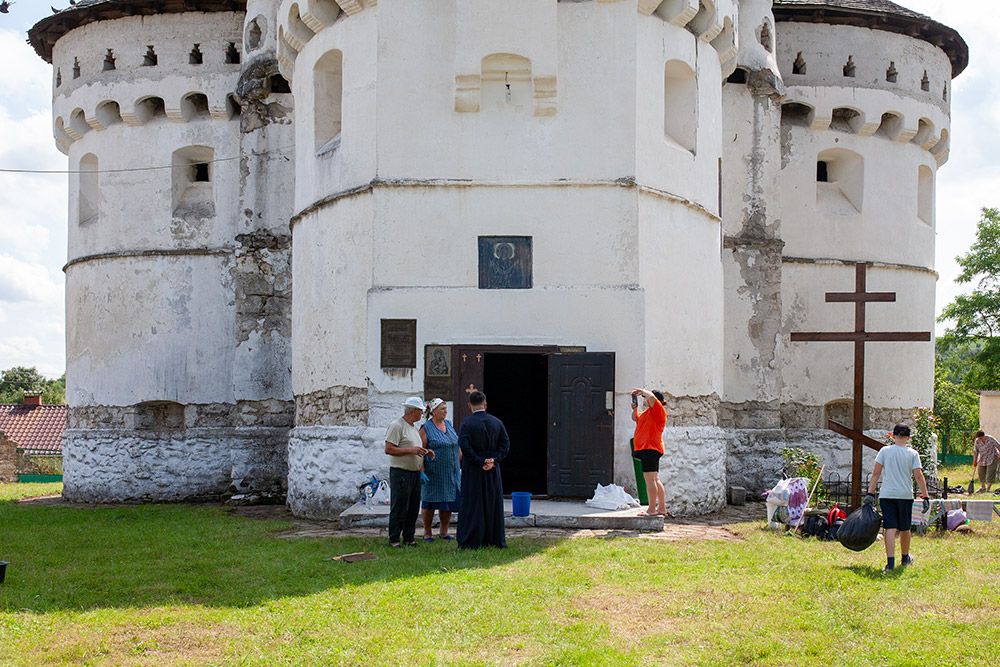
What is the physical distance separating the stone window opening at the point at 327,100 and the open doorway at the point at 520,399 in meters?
4.25

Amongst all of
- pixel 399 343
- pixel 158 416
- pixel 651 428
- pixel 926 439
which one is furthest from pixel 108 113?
pixel 926 439

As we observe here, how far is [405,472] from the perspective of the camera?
12.4m

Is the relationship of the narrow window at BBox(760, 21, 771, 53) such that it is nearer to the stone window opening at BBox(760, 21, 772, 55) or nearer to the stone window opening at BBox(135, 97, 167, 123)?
the stone window opening at BBox(760, 21, 772, 55)

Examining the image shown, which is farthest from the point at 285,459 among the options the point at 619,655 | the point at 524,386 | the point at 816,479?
the point at 619,655

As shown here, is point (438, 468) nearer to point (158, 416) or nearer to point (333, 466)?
point (333, 466)

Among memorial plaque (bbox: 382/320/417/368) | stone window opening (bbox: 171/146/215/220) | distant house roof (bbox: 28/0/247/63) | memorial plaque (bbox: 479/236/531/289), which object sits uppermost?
distant house roof (bbox: 28/0/247/63)

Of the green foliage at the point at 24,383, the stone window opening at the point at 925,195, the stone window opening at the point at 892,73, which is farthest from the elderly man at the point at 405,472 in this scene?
the green foliage at the point at 24,383

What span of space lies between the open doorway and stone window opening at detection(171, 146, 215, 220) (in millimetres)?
7012

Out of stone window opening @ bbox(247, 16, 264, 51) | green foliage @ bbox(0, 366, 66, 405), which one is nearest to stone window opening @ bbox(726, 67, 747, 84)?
stone window opening @ bbox(247, 16, 264, 51)

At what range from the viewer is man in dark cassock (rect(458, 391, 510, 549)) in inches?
472

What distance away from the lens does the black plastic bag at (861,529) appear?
1098 centimetres

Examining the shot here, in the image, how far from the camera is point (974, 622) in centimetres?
877

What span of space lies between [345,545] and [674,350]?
5.84m

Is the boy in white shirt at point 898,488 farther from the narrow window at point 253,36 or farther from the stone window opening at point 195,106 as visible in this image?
the stone window opening at point 195,106
